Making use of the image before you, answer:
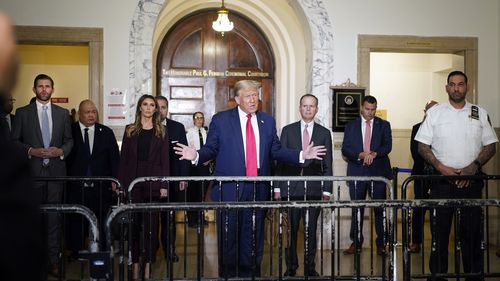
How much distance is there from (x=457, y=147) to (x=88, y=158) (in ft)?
14.0

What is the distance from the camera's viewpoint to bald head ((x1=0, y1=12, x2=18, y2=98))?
1266 mm

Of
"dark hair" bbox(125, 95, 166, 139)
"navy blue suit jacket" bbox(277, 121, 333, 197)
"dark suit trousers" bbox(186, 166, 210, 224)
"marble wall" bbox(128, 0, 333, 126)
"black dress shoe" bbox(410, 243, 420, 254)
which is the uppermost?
"marble wall" bbox(128, 0, 333, 126)

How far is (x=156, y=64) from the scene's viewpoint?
37.0 feet

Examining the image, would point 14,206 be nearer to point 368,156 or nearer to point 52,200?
point 52,200

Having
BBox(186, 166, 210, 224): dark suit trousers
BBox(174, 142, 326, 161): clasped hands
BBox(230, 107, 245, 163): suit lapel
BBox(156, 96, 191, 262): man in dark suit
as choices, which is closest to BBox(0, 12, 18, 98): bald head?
BBox(174, 142, 326, 161): clasped hands

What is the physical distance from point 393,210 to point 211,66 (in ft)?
25.6

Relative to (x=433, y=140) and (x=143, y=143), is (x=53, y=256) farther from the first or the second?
(x=433, y=140)

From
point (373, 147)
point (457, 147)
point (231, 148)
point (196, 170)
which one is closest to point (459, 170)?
point (457, 147)

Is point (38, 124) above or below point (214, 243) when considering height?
above

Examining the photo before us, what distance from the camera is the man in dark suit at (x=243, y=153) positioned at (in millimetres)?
5203

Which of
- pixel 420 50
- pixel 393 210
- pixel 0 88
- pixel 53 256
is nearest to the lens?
pixel 0 88

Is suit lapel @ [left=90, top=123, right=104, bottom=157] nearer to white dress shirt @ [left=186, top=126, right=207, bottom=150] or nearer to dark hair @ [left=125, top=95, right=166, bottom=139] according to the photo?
dark hair @ [left=125, top=95, right=166, bottom=139]

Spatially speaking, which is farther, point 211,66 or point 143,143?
point 211,66

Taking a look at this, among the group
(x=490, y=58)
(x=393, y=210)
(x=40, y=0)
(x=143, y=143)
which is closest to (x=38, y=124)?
(x=143, y=143)
